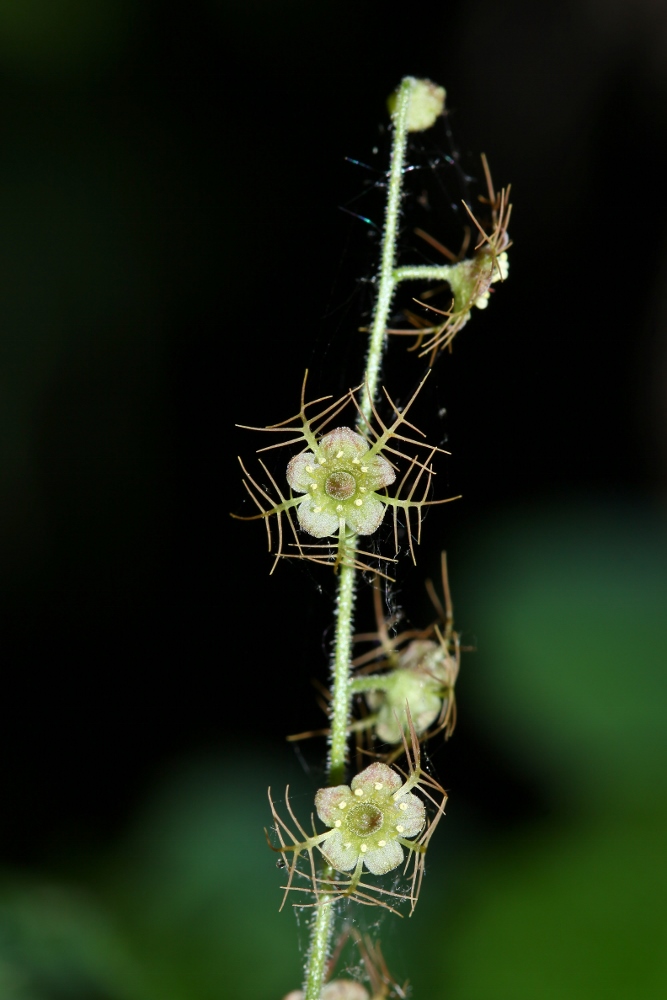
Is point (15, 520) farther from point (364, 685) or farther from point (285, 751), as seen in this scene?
point (364, 685)

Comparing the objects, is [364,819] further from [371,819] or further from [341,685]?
[341,685]

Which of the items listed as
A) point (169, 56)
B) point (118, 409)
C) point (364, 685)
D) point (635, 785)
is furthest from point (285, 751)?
point (169, 56)

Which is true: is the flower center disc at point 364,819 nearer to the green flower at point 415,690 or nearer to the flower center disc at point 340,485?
the green flower at point 415,690

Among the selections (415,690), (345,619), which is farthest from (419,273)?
(415,690)

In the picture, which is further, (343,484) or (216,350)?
A: (216,350)

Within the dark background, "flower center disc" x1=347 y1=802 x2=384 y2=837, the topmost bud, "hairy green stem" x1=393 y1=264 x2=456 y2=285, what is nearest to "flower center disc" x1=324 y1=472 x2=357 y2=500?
"hairy green stem" x1=393 y1=264 x2=456 y2=285

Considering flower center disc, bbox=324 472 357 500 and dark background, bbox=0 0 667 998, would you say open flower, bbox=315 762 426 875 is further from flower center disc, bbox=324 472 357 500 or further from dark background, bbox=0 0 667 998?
dark background, bbox=0 0 667 998

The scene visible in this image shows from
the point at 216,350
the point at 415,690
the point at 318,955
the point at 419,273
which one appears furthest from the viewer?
the point at 216,350

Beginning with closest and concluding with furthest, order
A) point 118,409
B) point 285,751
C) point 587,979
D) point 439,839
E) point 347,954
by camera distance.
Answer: point 587,979, point 347,954, point 439,839, point 285,751, point 118,409

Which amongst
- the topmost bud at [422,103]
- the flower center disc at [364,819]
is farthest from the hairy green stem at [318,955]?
the topmost bud at [422,103]
